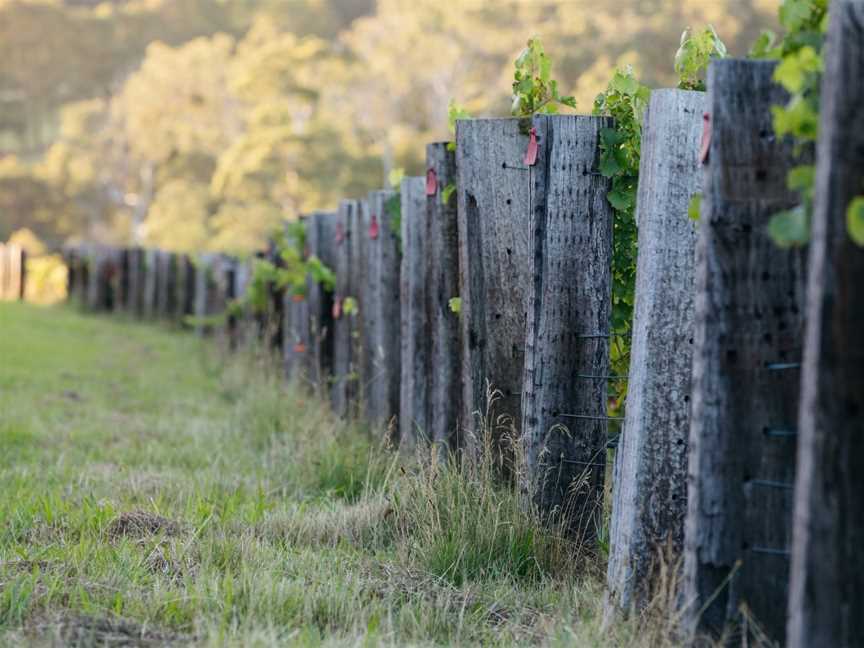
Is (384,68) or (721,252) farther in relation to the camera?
(384,68)

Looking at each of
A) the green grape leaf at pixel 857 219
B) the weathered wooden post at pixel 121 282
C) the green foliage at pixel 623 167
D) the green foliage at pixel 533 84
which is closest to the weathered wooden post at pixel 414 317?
the green foliage at pixel 533 84

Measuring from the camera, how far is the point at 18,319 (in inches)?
748

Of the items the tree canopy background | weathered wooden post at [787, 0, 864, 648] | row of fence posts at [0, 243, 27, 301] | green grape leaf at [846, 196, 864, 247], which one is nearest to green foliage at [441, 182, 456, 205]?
weathered wooden post at [787, 0, 864, 648]

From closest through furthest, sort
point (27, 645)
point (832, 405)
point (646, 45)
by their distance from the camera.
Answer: point (832, 405)
point (27, 645)
point (646, 45)

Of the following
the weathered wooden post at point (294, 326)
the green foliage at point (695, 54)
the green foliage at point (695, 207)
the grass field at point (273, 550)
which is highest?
the green foliage at point (695, 54)

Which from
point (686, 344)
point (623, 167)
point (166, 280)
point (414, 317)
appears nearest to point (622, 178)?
point (623, 167)

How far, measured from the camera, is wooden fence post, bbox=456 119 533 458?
16.5ft

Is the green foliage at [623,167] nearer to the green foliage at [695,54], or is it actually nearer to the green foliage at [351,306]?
the green foliage at [695,54]

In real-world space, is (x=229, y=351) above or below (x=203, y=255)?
below

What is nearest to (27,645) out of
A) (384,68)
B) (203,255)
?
(203,255)

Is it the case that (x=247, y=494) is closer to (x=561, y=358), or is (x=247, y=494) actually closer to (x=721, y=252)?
(x=561, y=358)

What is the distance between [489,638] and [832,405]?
1.49 meters

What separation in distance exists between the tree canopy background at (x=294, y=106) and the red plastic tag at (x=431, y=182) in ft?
83.7

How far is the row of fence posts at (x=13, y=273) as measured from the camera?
27.4 m
